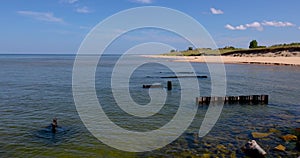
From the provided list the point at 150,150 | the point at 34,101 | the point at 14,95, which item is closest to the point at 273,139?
the point at 150,150

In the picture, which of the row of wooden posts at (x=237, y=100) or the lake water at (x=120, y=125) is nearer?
the lake water at (x=120, y=125)

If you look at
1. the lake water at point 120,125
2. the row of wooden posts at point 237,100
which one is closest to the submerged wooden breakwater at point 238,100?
the row of wooden posts at point 237,100

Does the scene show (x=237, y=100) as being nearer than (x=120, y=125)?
No

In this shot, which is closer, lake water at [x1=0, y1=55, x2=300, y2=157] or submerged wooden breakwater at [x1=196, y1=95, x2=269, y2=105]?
lake water at [x1=0, y1=55, x2=300, y2=157]

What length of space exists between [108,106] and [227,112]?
859cm

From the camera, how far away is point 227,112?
18.3 meters

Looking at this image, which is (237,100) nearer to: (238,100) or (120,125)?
(238,100)

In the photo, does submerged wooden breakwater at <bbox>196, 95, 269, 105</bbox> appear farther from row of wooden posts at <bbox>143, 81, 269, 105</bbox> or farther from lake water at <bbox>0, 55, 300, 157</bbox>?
lake water at <bbox>0, 55, 300, 157</bbox>

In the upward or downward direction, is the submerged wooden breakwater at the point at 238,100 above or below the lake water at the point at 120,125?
above

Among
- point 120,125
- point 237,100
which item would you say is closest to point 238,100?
point 237,100

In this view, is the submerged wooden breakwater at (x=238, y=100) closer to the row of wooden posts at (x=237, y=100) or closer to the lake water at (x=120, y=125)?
the row of wooden posts at (x=237, y=100)

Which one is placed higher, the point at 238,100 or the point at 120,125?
the point at 238,100

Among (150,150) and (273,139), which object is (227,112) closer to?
(273,139)

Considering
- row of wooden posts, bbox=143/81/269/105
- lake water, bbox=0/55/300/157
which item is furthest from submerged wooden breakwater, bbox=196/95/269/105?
lake water, bbox=0/55/300/157
